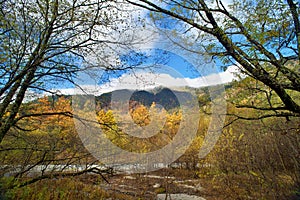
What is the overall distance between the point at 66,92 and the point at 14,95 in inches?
33.6

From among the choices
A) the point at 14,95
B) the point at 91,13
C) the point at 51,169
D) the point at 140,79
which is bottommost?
the point at 51,169

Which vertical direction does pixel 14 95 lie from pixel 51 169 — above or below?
above

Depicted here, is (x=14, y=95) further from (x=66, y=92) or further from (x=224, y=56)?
(x=224, y=56)

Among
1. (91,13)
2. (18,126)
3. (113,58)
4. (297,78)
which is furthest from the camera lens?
(18,126)

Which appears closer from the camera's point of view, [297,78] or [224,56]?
[297,78]

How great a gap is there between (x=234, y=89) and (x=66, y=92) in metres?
3.17

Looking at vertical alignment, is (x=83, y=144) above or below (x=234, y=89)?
below

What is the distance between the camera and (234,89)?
13.2 ft

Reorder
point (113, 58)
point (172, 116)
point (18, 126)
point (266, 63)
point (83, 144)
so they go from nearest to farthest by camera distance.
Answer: point (266, 63) → point (113, 58) → point (18, 126) → point (83, 144) → point (172, 116)

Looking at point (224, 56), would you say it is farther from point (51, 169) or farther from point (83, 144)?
point (51, 169)

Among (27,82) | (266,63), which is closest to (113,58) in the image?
(27,82)

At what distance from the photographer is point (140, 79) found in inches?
157

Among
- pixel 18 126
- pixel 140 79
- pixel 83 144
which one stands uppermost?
pixel 140 79

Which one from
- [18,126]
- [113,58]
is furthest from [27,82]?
[113,58]
